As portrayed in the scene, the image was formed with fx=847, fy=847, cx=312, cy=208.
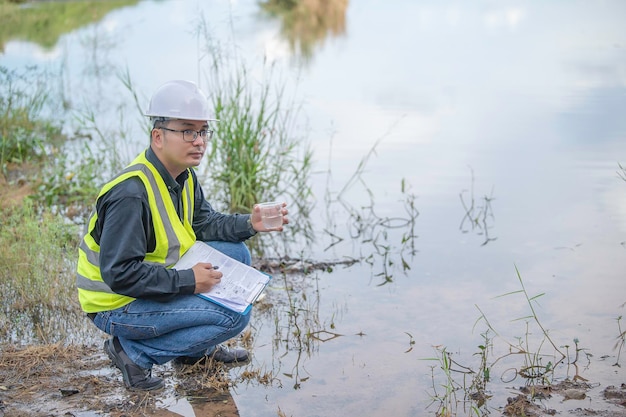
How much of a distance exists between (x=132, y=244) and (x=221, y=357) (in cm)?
97

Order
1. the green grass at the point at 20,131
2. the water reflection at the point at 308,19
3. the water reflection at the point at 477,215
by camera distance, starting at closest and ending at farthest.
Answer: the water reflection at the point at 477,215 → the green grass at the point at 20,131 → the water reflection at the point at 308,19

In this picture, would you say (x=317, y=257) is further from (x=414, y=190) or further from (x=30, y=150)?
(x=30, y=150)

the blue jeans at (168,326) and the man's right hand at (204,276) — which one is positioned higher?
the man's right hand at (204,276)

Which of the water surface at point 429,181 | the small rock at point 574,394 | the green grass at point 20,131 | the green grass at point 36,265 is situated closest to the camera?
the small rock at point 574,394

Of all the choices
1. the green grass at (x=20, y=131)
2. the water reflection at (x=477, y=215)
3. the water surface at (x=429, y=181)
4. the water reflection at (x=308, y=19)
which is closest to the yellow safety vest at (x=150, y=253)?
the water surface at (x=429, y=181)

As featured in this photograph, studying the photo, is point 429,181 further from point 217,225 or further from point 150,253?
point 150,253

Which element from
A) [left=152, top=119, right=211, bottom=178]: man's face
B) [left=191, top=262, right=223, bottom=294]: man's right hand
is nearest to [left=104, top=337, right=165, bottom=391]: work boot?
[left=191, top=262, right=223, bottom=294]: man's right hand

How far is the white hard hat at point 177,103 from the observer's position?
12.1ft

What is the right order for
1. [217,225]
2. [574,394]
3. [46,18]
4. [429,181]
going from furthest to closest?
[46,18], [429,181], [217,225], [574,394]

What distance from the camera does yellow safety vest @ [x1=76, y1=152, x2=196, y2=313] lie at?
3.66 meters

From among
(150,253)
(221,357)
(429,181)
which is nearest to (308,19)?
(429,181)

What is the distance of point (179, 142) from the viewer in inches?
146

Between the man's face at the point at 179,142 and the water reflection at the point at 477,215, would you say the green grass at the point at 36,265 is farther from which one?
the water reflection at the point at 477,215

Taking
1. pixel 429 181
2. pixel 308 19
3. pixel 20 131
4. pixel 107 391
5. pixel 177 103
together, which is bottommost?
pixel 107 391
